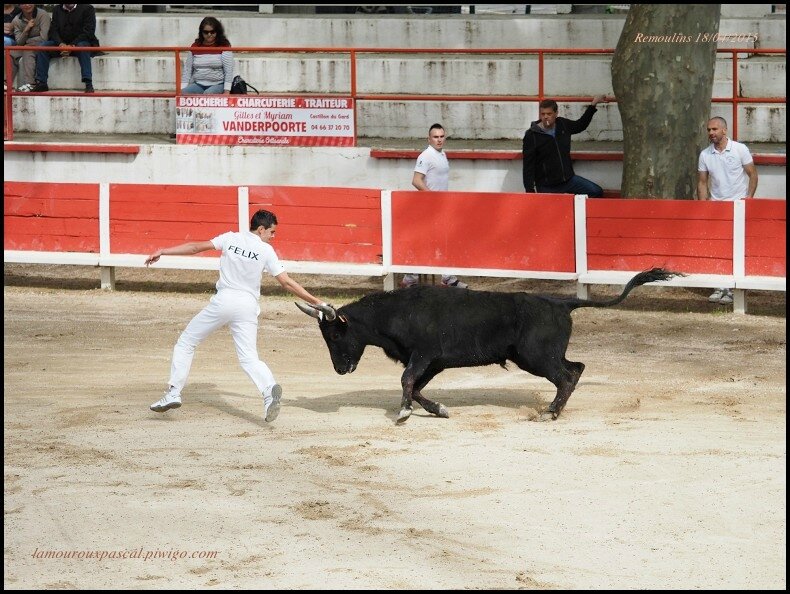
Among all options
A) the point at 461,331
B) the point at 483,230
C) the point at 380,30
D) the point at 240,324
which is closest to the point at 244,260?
the point at 240,324

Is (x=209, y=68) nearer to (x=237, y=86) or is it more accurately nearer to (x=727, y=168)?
(x=237, y=86)

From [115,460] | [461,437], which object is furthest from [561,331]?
[115,460]

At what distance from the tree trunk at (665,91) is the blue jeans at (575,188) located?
35 centimetres

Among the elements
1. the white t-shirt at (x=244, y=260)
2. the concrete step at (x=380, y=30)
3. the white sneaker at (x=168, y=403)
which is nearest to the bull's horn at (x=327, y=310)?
the white t-shirt at (x=244, y=260)

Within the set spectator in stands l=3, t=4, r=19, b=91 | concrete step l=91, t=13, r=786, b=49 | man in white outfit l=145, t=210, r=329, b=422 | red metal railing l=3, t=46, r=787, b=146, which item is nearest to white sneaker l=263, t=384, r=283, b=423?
man in white outfit l=145, t=210, r=329, b=422

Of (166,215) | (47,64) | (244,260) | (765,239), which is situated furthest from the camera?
(47,64)

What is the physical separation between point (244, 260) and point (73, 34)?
10536mm

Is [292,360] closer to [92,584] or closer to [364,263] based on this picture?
[364,263]

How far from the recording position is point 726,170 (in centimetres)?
1300

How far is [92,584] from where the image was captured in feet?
19.6

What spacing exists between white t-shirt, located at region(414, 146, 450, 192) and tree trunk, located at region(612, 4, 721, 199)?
1.88m

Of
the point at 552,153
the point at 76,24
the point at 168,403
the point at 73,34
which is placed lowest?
the point at 168,403

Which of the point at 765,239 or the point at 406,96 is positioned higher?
the point at 406,96

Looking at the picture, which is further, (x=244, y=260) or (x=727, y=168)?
(x=727, y=168)
